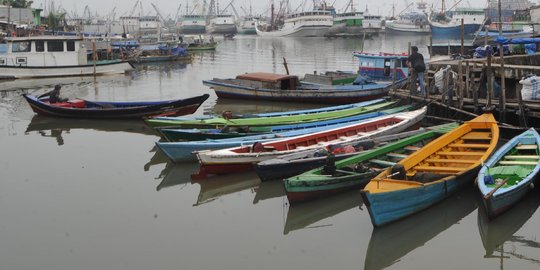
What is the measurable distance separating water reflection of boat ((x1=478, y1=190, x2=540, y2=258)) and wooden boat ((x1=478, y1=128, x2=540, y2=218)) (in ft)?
0.66

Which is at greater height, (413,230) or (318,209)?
(318,209)

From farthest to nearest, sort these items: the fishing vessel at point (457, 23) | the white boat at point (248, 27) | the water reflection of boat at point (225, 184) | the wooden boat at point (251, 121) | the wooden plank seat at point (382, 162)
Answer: the white boat at point (248, 27), the fishing vessel at point (457, 23), the wooden boat at point (251, 121), the water reflection of boat at point (225, 184), the wooden plank seat at point (382, 162)

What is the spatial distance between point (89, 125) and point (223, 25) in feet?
370

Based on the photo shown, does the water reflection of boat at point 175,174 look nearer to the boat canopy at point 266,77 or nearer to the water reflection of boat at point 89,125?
the water reflection of boat at point 89,125

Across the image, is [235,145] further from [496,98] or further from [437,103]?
[496,98]

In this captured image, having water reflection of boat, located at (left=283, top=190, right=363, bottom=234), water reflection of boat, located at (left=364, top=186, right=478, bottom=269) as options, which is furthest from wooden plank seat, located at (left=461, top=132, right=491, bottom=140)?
water reflection of boat, located at (left=283, top=190, right=363, bottom=234)

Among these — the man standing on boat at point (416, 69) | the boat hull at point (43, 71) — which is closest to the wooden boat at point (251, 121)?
the man standing on boat at point (416, 69)

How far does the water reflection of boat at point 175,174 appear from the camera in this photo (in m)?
14.4

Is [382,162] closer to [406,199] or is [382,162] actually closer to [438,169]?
[438,169]

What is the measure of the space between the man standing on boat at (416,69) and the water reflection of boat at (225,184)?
7.57 metres

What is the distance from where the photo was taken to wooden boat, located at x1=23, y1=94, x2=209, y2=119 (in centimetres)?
2016

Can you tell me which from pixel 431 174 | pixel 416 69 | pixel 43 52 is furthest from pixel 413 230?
pixel 43 52

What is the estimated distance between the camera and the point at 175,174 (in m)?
14.9

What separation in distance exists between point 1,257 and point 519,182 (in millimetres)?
9132
